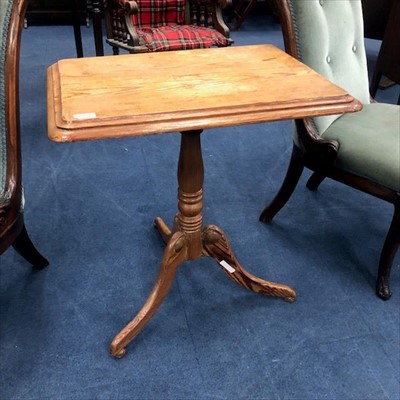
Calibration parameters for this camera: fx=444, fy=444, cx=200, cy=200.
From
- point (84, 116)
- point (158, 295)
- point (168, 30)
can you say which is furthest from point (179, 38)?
point (84, 116)

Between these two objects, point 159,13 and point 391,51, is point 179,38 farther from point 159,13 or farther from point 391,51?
point 391,51

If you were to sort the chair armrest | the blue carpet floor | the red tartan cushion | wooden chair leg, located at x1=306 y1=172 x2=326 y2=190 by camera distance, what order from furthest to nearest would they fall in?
1. the red tartan cushion
2. the chair armrest
3. wooden chair leg, located at x1=306 y1=172 x2=326 y2=190
4. the blue carpet floor

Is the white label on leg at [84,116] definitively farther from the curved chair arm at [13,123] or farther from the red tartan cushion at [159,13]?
the red tartan cushion at [159,13]

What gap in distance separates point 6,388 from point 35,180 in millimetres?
891

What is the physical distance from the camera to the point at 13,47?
0.98 m

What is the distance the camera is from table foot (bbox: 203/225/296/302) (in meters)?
1.17

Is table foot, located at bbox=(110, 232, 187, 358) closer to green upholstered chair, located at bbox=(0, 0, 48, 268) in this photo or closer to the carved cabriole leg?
the carved cabriole leg

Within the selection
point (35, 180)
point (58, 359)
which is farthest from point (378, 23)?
point (58, 359)

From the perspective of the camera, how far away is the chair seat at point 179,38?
6.61 ft

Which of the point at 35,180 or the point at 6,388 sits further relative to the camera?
the point at 35,180

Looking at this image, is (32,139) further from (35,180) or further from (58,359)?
(58,359)

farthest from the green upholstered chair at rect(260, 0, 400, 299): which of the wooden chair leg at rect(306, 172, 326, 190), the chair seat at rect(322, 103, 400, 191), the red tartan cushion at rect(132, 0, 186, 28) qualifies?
the red tartan cushion at rect(132, 0, 186, 28)

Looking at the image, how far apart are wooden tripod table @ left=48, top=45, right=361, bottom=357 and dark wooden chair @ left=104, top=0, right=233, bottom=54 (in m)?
1.04

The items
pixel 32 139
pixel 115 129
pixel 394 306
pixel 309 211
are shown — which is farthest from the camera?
pixel 32 139
